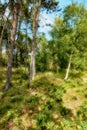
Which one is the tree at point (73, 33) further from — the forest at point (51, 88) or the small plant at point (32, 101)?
the small plant at point (32, 101)

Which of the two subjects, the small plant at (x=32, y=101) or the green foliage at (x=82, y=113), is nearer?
the green foliage at (x=82, y=113)

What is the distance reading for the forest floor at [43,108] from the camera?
13.6m

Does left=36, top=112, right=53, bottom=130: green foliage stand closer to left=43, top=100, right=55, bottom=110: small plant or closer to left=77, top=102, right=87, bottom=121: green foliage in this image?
left=43, top=100, right=55, bottom=110: small plant

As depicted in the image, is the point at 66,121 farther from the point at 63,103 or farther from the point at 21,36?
the point at 21,36

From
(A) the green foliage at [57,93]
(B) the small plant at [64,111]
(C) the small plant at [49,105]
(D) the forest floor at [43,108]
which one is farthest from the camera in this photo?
(A) the green foliage at [57,93]

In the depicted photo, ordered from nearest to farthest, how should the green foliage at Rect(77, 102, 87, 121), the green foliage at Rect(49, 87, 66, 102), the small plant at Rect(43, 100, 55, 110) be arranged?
the green foliage at Rect(77, 102, 87, 121), the small plant at Rect(43, 100, 55, 110), the green foliage at Rect(49, 87, 66, 102)

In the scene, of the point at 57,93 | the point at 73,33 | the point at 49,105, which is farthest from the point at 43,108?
the point at 73,33

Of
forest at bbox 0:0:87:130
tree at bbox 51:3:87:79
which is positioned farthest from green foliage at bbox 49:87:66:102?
tree at bbox 51:3:87:79

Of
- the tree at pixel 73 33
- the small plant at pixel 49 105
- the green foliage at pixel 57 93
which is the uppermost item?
the tree at pixel 73 33

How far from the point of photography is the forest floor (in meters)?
13.6

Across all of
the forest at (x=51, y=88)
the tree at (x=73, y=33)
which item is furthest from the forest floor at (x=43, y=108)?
the tree at (x=73, y=33)

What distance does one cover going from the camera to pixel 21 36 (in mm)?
42031

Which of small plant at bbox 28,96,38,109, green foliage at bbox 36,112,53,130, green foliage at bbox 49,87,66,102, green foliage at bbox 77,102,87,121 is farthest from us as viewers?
green foliage at bbox 49,87,66,102

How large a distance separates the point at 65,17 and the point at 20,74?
10.2 meters
